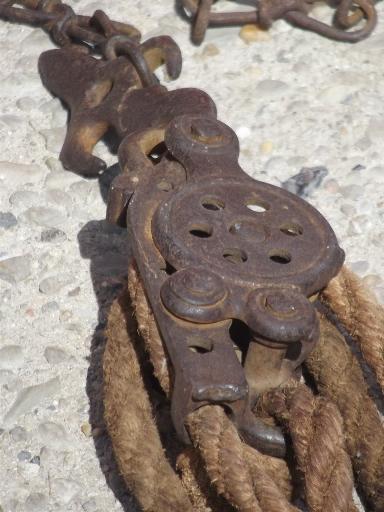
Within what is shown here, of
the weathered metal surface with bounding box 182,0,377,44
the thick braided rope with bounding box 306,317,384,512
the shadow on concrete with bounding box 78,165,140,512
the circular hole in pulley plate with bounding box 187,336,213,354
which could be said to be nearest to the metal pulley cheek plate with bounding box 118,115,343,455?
the circular hole in pulley plate with bounding box 187,336,213,354

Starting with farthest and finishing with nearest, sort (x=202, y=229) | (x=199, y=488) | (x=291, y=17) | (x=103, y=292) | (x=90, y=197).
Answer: (x=291, y=17), (x=90, y=197), (x=103, y=292), (x=202, y=229), (x=199, y=488)

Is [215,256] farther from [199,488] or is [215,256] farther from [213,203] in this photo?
[199,488]

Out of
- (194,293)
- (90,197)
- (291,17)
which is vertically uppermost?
(194,293)

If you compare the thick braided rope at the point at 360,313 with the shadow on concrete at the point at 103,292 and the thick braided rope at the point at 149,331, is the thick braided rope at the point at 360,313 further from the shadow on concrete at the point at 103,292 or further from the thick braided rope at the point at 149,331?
the shadow on concrete at the point at 103,292

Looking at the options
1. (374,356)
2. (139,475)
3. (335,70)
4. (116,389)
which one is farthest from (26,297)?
(335,70)

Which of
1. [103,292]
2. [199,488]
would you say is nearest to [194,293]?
[199,488]

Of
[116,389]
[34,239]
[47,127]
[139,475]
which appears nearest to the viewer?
[139,475]

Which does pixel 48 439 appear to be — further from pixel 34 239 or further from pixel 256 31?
pixel 256 31

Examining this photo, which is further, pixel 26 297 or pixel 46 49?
pixel 46 49
